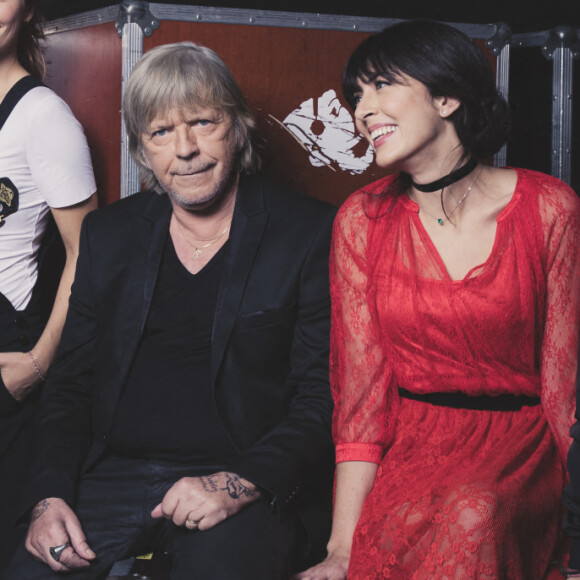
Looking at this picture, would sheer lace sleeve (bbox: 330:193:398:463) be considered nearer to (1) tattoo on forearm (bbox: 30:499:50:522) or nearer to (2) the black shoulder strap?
(1) tattoo on forearm (bbox: 30:499:50:522)

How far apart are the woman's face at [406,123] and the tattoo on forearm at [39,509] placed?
1.14m

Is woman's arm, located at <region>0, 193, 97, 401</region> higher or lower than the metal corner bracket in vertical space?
lower

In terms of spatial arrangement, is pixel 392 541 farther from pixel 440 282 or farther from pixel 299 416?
pixel 440 282

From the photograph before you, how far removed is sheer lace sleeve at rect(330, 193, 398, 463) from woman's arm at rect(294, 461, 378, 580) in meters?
0.03

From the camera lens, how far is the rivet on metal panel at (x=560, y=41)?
9.60 feet

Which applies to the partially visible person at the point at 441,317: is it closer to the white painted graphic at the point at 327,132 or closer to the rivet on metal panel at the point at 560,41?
the white painted graphic at the point at 327,132

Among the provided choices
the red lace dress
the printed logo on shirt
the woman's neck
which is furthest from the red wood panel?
the red lace dress

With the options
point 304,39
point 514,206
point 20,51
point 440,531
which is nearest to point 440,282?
point 514,206

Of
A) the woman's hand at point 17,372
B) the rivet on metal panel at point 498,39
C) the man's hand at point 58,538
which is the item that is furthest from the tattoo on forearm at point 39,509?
the rivet on metal panel at point 498,39

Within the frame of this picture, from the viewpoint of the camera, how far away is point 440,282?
1.96 meters

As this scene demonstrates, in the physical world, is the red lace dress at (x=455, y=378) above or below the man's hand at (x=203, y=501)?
above

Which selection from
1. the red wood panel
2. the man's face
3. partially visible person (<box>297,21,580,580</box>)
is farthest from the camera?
the red wood panel

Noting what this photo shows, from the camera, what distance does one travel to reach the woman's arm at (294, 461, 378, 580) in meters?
1.91

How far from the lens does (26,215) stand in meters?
2.46
